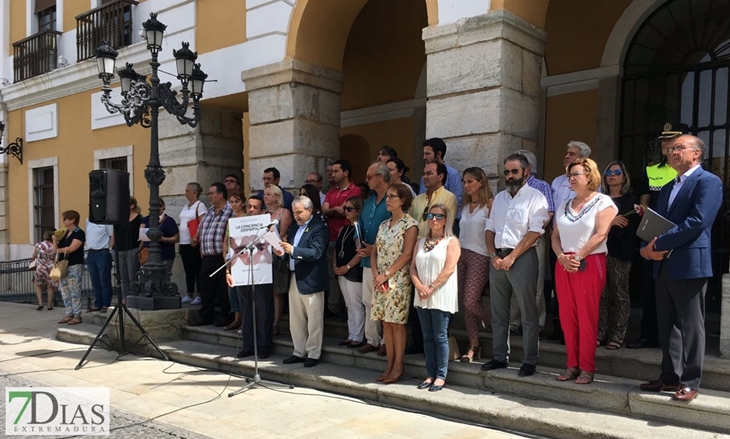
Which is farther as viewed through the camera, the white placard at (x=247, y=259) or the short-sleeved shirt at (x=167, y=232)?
the short-sleeved shirt at (x=167, y=232)

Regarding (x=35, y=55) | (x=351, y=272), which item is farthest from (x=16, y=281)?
(x=351, y=272)

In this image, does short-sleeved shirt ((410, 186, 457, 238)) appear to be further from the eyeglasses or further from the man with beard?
the eyeglasses

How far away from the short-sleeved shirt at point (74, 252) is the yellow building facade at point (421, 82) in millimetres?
1474

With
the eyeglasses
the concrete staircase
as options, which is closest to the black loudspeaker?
the concrete staircase

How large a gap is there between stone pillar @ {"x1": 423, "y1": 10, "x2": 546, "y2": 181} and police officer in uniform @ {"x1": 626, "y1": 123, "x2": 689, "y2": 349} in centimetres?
137

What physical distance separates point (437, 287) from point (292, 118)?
4.13 m

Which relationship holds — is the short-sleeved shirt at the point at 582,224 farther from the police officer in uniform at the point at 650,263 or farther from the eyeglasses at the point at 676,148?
the police officer in uniform at the point at 650,263

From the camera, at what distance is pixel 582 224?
460 cm

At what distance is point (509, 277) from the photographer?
501cm

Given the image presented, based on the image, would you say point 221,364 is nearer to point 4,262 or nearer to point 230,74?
point 230,74

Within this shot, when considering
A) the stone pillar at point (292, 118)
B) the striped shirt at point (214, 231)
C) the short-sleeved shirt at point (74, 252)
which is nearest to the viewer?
the striped shirt at point (214, 231)

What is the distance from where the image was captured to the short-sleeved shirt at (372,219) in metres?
5.82

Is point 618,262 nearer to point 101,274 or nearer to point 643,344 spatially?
point 643,344

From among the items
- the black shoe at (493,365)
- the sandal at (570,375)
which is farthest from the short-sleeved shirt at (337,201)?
the sandal at (570,375)
